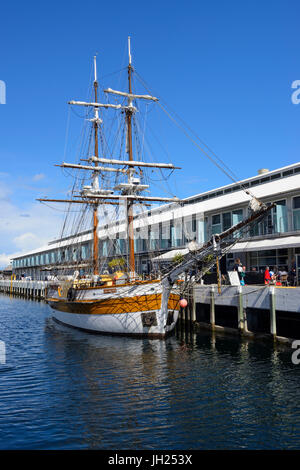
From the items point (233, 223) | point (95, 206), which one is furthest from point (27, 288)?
point (233, 223)

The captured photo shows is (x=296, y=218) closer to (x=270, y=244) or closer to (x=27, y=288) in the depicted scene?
(x=270, y=244)

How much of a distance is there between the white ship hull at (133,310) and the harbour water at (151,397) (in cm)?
224

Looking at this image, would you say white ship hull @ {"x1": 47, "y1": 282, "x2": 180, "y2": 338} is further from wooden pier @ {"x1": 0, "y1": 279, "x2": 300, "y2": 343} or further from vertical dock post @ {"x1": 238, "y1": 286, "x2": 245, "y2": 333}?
vertical dock post @ {"x1": 238, "y1": 286, "x2": 245, "y2": 333}

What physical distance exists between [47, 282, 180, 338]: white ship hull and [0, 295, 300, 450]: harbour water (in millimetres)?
2245

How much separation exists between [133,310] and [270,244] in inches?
469

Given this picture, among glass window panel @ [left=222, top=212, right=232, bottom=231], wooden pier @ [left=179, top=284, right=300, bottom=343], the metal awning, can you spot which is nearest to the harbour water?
wooden pier @ [left=179, top=284, right=300, bottom=343]

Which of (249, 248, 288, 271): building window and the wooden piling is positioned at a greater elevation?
(249, 248, 288, 271): building window

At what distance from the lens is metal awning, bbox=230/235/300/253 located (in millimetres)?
27786

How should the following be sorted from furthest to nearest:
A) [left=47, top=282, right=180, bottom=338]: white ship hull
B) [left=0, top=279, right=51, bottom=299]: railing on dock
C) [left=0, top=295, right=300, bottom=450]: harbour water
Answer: [left=0, top=279, right=51, bottom=299]: railing on dock < [left=47, top=282, right=180, bottom=338]: white ship hull < [left=0, top=295, right=300, bottom=450]: harbour water

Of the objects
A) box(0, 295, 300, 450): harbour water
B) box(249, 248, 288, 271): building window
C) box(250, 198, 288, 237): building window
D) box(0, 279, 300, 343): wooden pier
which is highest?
box(250, 198, 288, 237): building window

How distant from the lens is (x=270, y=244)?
29.7m

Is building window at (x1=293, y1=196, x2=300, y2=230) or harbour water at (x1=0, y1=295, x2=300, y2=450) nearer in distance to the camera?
harbour water at (x1=0, y1=295, x2=300, y2=450)

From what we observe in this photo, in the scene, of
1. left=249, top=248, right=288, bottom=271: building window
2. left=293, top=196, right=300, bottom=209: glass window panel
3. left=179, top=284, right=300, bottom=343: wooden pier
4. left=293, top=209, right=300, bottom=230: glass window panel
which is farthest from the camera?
left=249, top=248, right=288, bottom=271: building window
